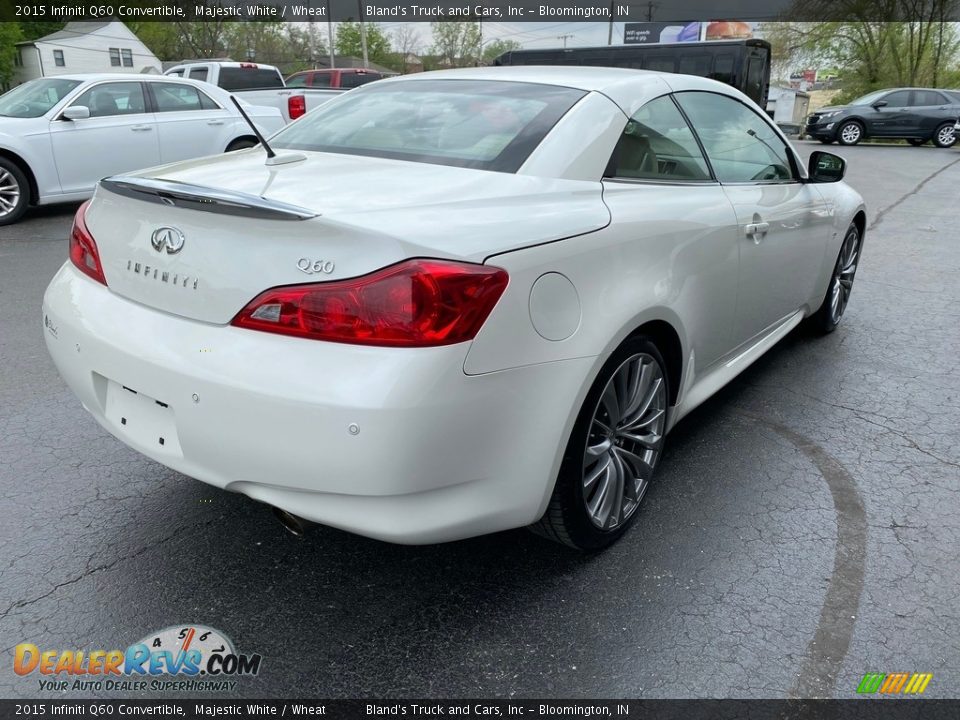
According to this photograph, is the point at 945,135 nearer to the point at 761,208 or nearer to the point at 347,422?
the point at 761,208

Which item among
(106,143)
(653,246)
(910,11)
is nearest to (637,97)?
(653,246)

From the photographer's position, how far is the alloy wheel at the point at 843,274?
4828 mm

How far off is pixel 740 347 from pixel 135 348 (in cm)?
254

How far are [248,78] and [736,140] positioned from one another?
15.5 m

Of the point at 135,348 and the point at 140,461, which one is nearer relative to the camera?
the point at 135,348

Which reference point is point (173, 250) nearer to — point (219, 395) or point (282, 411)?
point (219, 395)

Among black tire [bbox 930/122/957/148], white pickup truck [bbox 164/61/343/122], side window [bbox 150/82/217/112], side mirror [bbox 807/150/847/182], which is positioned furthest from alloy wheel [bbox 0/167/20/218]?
black tire [bbox 930/122/957/148]

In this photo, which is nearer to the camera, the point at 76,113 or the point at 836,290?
the point at 836,290

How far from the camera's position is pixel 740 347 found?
3.53m

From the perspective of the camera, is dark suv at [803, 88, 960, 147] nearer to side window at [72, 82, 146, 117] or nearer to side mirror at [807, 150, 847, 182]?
side window at [72, 82, 146, 117]

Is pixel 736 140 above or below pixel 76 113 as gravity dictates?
above

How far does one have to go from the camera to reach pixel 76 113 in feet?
27.0

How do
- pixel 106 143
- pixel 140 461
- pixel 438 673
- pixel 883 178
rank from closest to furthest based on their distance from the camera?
pixel 438 673 → pixel 140 461 → pixel 106 143 → pixel 883 178

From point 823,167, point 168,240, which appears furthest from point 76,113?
point 823,167
